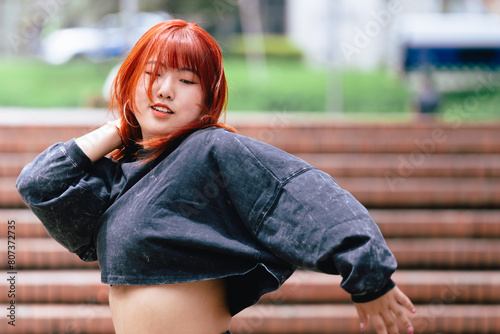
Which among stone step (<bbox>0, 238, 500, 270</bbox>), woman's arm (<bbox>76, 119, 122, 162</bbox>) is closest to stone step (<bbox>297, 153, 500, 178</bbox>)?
stone step (<bbox>0, 238, 500, 270</bbox>)

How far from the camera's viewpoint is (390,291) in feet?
4.44

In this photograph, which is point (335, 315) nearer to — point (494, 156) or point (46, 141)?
point (494, 156)

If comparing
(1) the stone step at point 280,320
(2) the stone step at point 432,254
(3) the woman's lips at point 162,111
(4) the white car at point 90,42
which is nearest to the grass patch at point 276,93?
Result: (2) the stone step at point 432,254

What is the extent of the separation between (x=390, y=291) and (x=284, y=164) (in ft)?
1.26

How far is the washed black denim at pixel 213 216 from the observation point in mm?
1350

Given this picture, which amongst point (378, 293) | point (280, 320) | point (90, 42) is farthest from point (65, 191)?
point (90, 42)

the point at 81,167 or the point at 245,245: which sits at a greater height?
the point at 81,167

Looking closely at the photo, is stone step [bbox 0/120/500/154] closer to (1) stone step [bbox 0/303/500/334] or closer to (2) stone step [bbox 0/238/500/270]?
(2) stone step [bbox 0/238/500/270]

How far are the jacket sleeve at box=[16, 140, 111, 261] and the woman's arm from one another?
24 mm

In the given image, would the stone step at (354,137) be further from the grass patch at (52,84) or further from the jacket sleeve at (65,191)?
the jacket sleeve at (65,191)

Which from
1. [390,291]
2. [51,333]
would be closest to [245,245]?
[390,291]

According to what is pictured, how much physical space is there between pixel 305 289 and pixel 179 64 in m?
2.94

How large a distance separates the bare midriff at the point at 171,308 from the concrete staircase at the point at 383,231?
8.18 feet

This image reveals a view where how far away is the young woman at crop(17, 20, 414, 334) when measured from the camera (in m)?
1.37
